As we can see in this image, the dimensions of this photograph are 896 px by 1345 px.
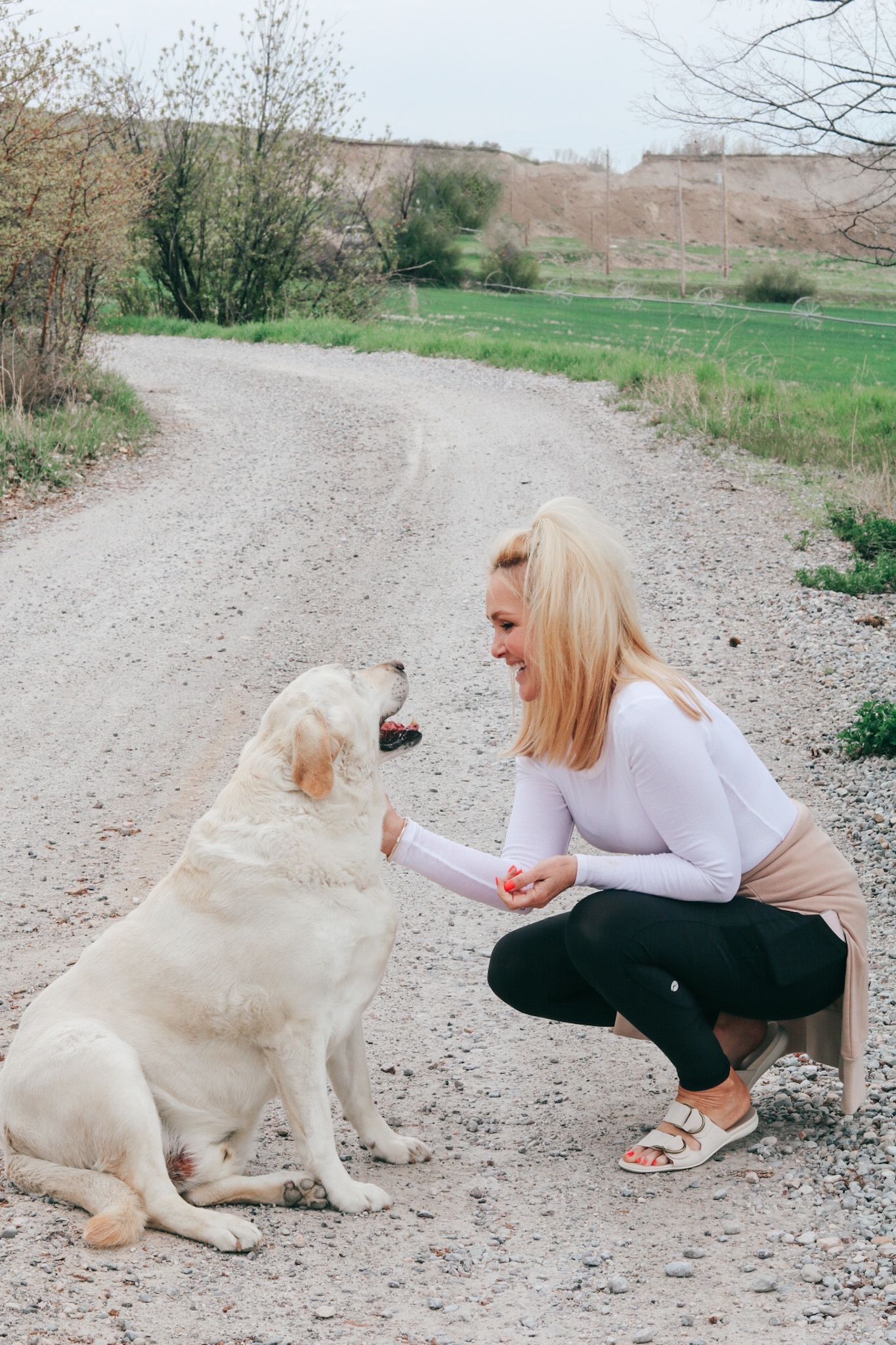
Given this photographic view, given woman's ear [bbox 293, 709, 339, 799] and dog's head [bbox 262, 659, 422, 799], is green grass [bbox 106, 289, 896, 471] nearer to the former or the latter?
dog's head [bbox 262, 659, 422, 799]

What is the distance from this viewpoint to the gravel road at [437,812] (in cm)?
248

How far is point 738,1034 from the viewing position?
11.0 feet

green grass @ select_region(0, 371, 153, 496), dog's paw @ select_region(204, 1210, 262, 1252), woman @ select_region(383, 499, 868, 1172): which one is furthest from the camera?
green grass @ select_region(0, 371, 153, 496)

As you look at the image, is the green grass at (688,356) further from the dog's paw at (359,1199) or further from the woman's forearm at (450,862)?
the dog's paw at (359,1199)

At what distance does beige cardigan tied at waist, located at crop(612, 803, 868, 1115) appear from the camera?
3.06 metres

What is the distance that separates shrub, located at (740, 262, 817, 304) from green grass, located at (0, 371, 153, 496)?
33.3 m

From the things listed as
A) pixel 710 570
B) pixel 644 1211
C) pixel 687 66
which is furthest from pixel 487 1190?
pixel 687 66

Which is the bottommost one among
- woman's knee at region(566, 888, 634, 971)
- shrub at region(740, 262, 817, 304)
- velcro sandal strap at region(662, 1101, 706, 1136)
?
velcro sandal strap at region(662, 1101, 706, 1136)

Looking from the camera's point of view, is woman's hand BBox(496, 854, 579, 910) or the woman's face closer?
woman's hand BBox(496, 854, 579, 910)

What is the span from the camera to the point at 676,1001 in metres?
3.05

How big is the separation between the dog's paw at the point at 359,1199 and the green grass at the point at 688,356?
10510mm

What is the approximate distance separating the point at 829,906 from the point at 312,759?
148 centimetres

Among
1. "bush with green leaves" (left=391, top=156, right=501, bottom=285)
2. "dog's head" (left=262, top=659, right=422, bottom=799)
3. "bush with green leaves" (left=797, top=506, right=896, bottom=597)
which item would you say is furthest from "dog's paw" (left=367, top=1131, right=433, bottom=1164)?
"bush with green leaves" (left=391, top=156, right=501, bottom=285)

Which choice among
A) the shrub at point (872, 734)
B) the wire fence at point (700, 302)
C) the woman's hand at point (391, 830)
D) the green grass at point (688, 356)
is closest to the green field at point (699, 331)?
the green grass at point (688, 356)
